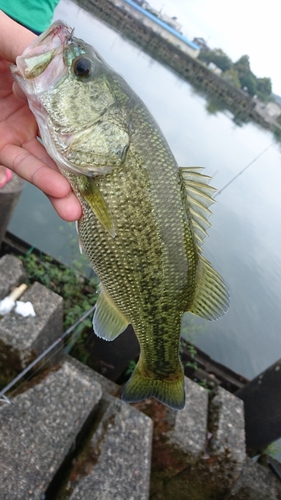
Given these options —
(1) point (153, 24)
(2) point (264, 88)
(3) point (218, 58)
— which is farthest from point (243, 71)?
(1) point (153, 24)

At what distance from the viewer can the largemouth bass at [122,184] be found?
5.03 feet

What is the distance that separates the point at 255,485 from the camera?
314 cm

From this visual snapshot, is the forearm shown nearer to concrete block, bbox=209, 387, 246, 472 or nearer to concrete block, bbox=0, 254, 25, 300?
concrete block, bbox=0, 254, 25, 300

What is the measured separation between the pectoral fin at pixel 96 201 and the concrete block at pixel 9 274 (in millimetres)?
1660

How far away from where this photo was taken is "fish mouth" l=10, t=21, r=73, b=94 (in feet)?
4.68

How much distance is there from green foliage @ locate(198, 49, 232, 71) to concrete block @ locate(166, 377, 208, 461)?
9666cm

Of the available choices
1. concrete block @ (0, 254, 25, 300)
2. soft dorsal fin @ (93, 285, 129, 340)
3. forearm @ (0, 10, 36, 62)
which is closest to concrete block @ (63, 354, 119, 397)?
concrete block @ (0, 254, 25, 300)

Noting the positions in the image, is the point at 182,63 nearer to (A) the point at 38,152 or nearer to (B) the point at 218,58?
(B) the point at 218,58

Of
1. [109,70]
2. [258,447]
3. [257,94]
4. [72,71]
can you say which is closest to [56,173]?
[72,71]

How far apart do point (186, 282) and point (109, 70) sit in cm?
122

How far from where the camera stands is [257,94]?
260ft

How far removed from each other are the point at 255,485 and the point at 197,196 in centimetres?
307

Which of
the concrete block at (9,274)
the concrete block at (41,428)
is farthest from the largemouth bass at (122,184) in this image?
the concrete block at (9,274)

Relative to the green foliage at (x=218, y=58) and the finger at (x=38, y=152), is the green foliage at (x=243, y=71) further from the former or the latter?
the finger at (x=38, y=152)
